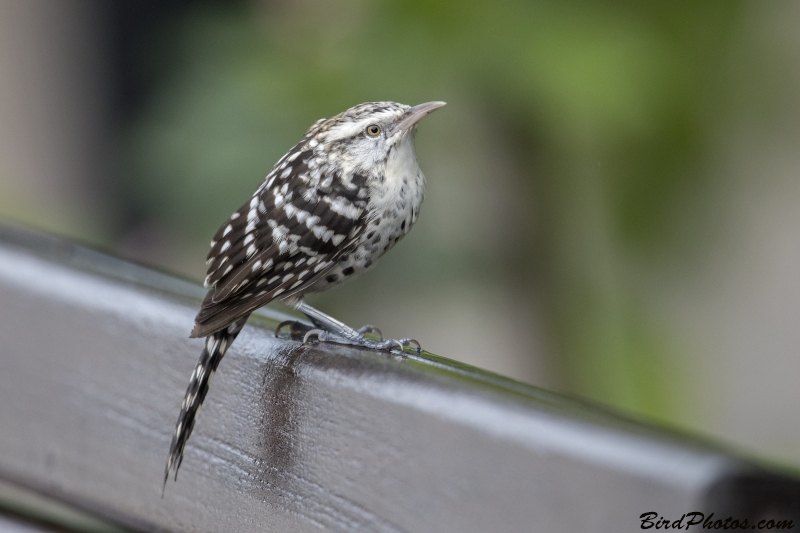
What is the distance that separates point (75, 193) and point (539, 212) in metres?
4.19

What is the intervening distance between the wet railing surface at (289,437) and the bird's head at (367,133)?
50 centimetres

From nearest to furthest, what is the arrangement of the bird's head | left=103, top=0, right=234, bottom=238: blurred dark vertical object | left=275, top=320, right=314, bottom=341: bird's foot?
left=275, top=320, right=314, bottom=341: bird's foot, the bird's head, left=103, top=0, right=234, bottom=238: blurred dark vertical object

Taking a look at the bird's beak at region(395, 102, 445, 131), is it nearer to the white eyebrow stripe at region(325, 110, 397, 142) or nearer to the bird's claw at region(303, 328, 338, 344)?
the white eyebrow stripe at region(325, 110, 397, 142)

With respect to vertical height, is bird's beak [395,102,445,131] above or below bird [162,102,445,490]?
above

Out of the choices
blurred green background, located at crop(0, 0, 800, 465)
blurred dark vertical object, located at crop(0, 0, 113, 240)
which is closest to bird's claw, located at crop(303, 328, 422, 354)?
blurred green background, located at crop(0, 0, 800, 465)

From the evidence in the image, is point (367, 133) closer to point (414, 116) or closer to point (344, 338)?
point (414, 116)

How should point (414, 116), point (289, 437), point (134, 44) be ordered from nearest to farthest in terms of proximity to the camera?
point (289, 437) < point (414, 116) < point (134, 44)

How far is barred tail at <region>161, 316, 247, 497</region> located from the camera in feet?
6.25

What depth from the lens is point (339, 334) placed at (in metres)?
2.48

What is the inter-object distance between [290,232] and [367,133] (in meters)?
A: 0.47

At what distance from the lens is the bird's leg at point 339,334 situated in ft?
6.76

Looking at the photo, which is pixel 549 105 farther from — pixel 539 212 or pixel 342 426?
pixel 342 426

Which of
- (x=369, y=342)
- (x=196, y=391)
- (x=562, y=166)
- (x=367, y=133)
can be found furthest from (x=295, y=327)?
(x=562, y=166)

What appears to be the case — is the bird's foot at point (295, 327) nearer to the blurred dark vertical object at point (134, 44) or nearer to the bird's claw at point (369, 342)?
the bird's claw at point (369, 342)
